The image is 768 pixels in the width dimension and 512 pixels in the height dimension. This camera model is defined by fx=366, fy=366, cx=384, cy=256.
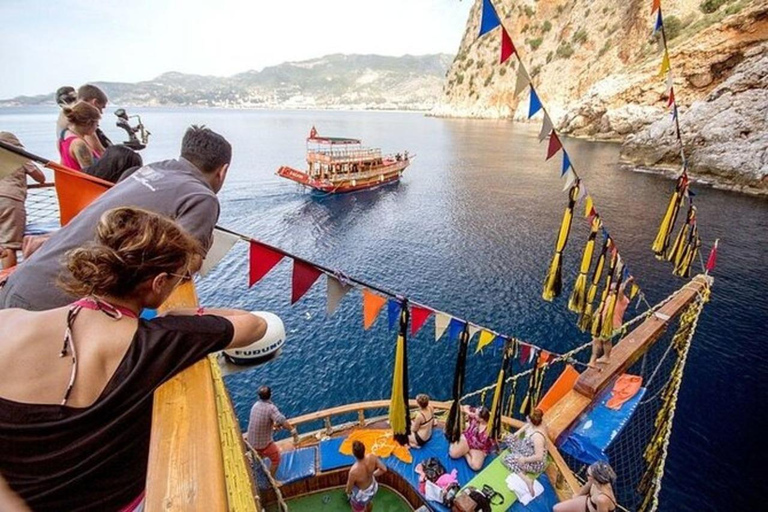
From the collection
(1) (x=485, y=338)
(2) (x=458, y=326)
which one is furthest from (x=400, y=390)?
(1) (x=485, y=338)

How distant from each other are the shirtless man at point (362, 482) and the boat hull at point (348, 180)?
111 feet

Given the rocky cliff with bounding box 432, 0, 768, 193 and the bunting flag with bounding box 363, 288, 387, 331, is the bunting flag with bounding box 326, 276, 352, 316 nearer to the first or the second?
the bunting flag with bounding box 363, 288, 387, 331

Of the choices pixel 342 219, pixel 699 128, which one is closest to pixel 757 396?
pixel 342 219

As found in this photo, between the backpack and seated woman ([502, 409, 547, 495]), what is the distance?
1225mm

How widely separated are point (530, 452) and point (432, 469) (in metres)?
1.87

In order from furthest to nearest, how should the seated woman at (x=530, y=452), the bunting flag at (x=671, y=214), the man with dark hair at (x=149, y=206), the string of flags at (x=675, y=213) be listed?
the bunting flag at (x=671, y=214), the string of flags at (x=675, y=213), the seated woman at (x=530, y=452), the man with dark hair at (x=149, y=206)

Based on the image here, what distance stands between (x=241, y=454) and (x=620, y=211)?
3691 centimetres

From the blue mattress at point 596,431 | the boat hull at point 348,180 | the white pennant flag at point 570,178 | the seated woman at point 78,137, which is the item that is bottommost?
the blue mattress at point 596,431

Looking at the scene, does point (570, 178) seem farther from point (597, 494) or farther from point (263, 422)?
point (263, 422)

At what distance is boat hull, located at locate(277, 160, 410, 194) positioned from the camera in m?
37.3

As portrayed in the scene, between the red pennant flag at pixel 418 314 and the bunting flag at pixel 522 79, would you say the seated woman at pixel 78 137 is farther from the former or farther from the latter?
the bunting flag at pixel 522 79

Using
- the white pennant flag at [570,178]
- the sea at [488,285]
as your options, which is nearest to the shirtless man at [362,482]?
the sea at [488,285]

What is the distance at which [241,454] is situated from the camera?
183 centimetres

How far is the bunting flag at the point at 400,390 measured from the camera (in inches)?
196
